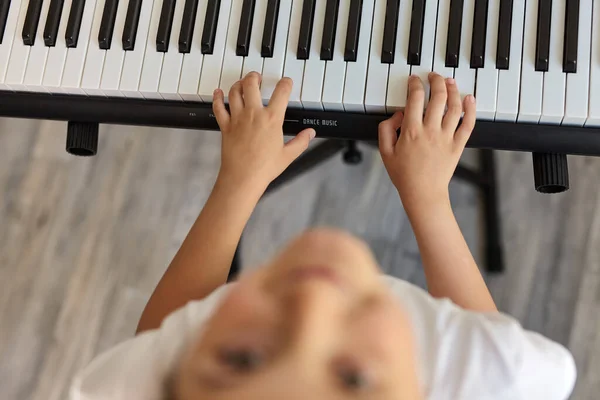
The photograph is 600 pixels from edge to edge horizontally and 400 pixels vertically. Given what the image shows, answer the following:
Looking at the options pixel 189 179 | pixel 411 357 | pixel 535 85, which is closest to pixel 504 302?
pixel 535 85

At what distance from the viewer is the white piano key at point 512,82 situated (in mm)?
776

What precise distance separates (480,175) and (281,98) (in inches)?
24.3

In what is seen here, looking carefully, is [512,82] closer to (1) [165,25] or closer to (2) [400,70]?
(2) [400,70]

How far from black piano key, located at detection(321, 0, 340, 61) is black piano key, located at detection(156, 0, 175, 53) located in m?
0.22

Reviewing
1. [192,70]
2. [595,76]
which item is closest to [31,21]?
[192,70]

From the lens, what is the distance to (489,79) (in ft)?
2.57

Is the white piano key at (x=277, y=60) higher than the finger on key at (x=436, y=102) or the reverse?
higher

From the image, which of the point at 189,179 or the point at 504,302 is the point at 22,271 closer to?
the point at 189,179

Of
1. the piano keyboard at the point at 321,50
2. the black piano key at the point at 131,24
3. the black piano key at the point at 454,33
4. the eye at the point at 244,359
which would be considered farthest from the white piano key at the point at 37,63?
the eye at the point at 244,359

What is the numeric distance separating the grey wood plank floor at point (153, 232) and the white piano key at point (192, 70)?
1.66ft

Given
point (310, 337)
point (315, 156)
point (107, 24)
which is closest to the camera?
point (310, 337)

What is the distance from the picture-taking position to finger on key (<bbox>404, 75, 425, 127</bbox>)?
0.76 meters

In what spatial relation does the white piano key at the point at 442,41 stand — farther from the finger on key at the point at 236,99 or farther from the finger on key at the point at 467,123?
the finger on key at the point at 236,99

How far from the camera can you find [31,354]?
4.49 feet
